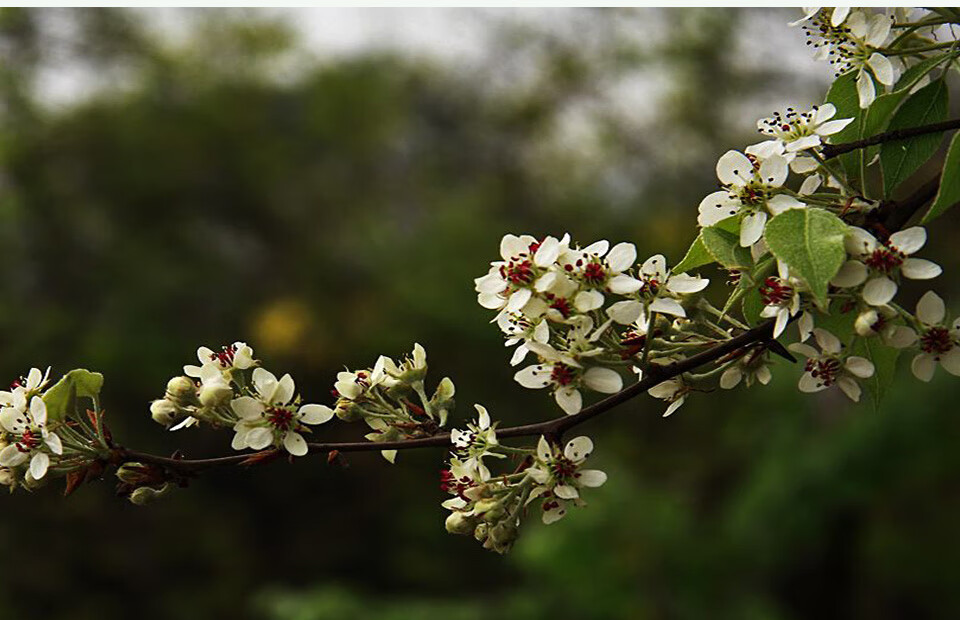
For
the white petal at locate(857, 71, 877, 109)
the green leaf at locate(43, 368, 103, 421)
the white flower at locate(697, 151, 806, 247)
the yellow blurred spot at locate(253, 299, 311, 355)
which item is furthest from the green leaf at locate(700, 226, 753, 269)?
the yellow blurred spot at locate(253, 299, 311, 355)

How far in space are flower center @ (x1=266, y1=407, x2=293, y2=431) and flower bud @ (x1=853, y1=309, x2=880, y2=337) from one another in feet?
0.95

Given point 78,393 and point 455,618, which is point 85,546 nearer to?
point 455,618

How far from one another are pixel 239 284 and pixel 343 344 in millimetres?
769

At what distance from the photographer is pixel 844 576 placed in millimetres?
3475

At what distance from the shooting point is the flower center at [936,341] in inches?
21.7

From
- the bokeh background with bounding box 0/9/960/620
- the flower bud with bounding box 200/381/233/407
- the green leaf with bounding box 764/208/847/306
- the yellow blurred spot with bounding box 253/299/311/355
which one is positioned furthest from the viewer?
the yellow blurred spot with bounding box 253/299/311/355

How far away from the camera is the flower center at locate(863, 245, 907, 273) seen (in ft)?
1.66

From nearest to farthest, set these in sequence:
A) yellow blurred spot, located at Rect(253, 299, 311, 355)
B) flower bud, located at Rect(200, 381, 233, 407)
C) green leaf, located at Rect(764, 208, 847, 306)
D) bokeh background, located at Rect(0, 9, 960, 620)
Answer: green leaf, located at Rect(764, 208, 847, 306)
flower bud, located at Rect(200, 381, 233, 407)
bokeh background, located at Rect(0, 9, 960, 620)
yellow blurred spot, located at Rect(253, 299, 311, 355)

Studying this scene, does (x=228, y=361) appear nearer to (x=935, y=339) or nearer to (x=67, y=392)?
(x=67, y=392)

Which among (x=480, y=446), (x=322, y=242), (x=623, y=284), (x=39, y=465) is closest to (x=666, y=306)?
(x=623, y=284)

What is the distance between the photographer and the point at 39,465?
1.80 ft

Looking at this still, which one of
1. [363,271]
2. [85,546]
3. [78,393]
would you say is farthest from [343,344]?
[78,393]

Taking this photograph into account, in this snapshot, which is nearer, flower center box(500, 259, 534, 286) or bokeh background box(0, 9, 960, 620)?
flower center box(500, 259, 534, 286)

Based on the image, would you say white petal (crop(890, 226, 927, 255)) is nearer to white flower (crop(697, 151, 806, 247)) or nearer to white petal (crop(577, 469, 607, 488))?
white flower (crop(697, 151, 806, 247))
